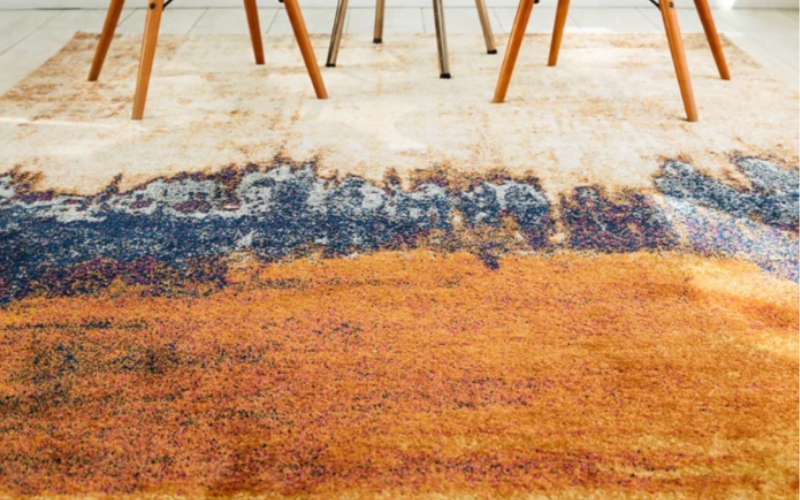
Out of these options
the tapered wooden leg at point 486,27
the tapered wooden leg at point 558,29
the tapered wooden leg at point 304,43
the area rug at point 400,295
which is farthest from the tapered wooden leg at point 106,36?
the tapered wooden leg at point 558,29

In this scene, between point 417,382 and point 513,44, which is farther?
point 513,44

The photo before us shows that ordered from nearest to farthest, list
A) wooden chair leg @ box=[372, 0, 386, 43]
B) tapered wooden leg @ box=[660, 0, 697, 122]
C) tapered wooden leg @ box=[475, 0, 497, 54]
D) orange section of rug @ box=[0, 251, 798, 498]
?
orange section of rug @ box=[0, 251, 798, 498] → tapered wooden leg @ box=[660, 0, 697, 122] → tapered wooden leg @ box=[475, 0, 497, 54] → wooden chair leg @ box=[372, 0, 386, 43]

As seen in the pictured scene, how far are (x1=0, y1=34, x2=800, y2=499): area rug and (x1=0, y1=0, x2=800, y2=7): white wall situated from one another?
109cm

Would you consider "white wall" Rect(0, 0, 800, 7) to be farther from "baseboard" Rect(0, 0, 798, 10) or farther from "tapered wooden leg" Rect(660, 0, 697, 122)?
"tapered wooden leg" Rect(660, 0, 697, 122)

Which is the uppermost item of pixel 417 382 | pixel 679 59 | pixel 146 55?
pixel 146 55

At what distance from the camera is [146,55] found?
1.89m

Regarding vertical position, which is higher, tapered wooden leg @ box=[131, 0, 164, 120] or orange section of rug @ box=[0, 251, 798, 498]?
tapered wooden leg @ box=[131, 0, 164, 120]

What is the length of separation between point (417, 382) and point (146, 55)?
1.31 metres

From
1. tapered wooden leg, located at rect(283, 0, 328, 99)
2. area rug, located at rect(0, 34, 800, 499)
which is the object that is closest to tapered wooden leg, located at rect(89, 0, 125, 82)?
area rug, located at rect(0, 34, 800, 499)

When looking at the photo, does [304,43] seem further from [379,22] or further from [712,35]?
[712,35]

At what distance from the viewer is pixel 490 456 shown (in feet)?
2.82

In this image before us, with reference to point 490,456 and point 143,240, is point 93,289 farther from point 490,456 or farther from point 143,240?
point 490,456

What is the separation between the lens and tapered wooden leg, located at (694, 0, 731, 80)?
6.47ft

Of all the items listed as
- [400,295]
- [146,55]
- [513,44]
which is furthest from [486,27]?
[400,295]
